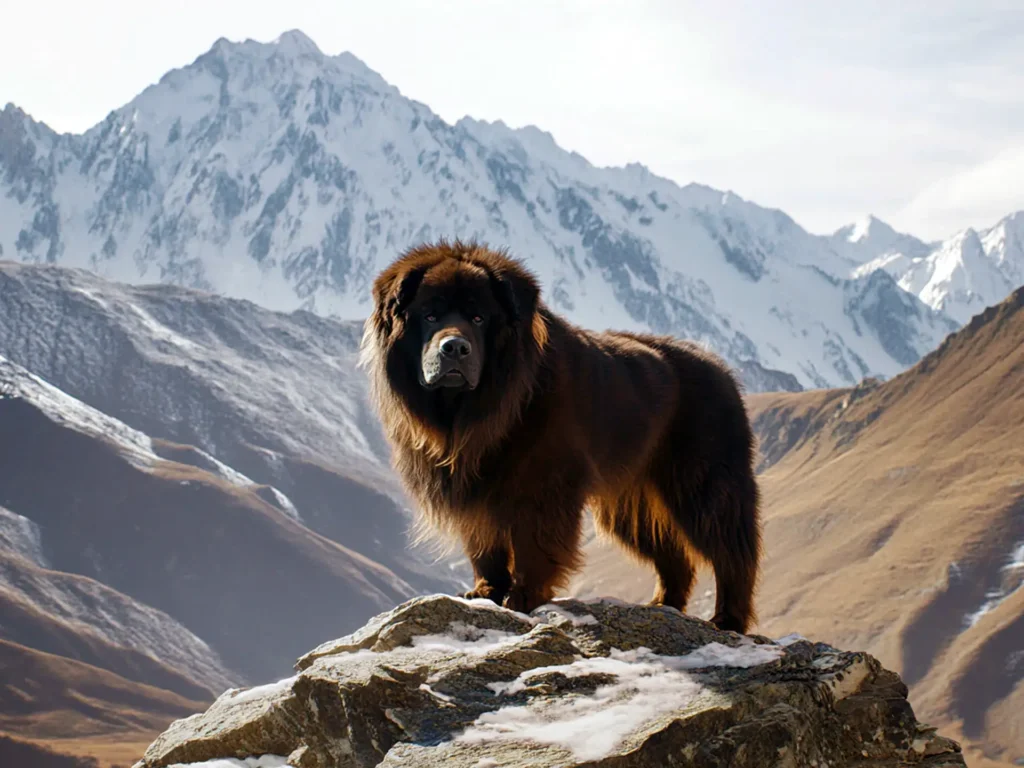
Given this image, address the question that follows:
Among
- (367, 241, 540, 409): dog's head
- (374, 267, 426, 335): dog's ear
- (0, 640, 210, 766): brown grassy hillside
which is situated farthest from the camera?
(0, 640, 210, 766): brown grassy hillside

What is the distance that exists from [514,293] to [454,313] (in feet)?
1.38

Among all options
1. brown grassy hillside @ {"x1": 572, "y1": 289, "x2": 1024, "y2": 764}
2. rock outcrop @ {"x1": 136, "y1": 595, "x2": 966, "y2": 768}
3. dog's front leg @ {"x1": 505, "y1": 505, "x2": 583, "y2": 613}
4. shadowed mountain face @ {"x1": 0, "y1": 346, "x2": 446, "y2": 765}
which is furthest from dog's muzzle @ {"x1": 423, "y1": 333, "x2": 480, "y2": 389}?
shadowed mountain face @ {"x1": 0, "y1": 346, "x2": 446, "y2": 765}

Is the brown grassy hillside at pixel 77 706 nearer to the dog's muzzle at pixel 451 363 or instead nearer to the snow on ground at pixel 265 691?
the snow on ground at pixel 265 691

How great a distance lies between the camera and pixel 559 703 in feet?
21.2

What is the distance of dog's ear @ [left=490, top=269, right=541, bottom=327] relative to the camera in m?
7.68

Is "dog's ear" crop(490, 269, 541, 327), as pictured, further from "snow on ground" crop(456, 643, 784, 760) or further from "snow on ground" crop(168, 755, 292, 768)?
"snow on ground" crop(168, 755, 292, 768)

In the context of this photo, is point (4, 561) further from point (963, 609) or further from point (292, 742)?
point (292, 742)

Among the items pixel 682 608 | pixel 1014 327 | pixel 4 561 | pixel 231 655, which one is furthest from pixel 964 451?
pixel 682 608

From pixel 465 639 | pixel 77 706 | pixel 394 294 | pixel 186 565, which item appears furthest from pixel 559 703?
pixel 186 565

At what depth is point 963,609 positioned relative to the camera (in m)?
124

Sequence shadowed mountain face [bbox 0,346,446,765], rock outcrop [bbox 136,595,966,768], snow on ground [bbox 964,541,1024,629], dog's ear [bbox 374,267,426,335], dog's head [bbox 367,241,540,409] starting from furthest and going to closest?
shadowed mountain face [bbox 0,346,446,765] → snow on ground [bbox 964,541,1024,629] → dog's ear [bbox 374,267,426,335] → dog's head [bbox 367,241,540,409] → rock outcrop [bbox 136,595,966,768]

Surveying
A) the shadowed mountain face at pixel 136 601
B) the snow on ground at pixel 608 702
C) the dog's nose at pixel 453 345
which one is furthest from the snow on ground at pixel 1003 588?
the dog's nose at pixel 453 345

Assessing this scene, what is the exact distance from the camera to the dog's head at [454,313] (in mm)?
7449

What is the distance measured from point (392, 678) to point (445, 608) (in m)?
0.92
